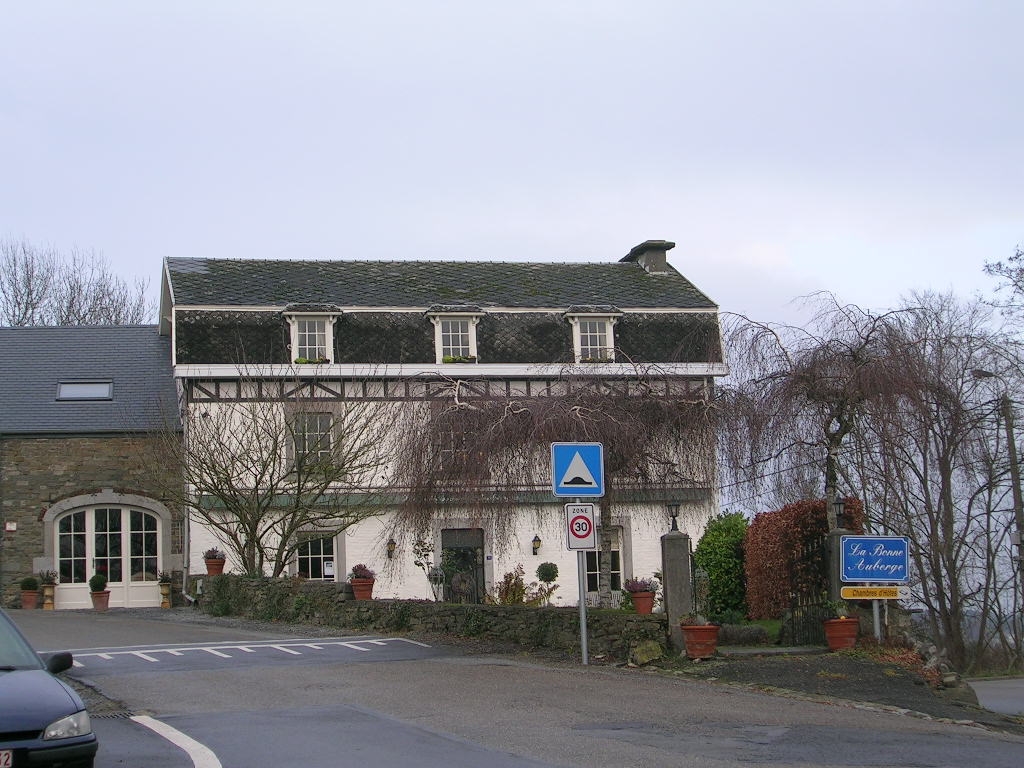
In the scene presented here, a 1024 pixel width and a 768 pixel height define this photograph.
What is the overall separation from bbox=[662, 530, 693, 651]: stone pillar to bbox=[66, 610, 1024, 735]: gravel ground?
383 mm

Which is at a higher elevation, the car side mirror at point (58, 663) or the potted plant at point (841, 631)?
the car side mirror at point (58, 663)

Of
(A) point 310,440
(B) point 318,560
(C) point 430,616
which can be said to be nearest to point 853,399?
(C) point 430,616

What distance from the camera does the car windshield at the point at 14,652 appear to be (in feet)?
26.1

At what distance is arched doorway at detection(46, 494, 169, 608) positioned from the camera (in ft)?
99.6

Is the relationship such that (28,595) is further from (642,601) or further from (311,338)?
(642,601)

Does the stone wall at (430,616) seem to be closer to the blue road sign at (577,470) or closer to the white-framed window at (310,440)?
the blue road sign at (577,470)

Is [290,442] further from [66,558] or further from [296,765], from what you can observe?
[296,765]

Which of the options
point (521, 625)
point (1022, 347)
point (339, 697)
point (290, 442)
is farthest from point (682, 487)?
point (290, 442)

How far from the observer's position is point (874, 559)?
14227 mm

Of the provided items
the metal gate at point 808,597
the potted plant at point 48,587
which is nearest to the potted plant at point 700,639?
the metal gate at point 808,597

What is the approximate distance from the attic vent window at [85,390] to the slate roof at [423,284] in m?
3.53

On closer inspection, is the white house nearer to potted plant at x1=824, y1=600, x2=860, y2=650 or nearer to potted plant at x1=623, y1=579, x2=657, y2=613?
potted plant at x1=623, y1=579, x2=657, y2=613

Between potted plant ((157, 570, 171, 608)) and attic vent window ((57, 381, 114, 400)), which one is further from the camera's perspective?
attic vent window ((57, 381, 114, 400))

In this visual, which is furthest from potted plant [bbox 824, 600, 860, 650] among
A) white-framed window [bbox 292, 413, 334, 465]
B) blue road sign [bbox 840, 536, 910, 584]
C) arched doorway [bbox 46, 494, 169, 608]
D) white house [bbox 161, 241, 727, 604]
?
arched doorway [bbox 46, 494, 169, 608]
